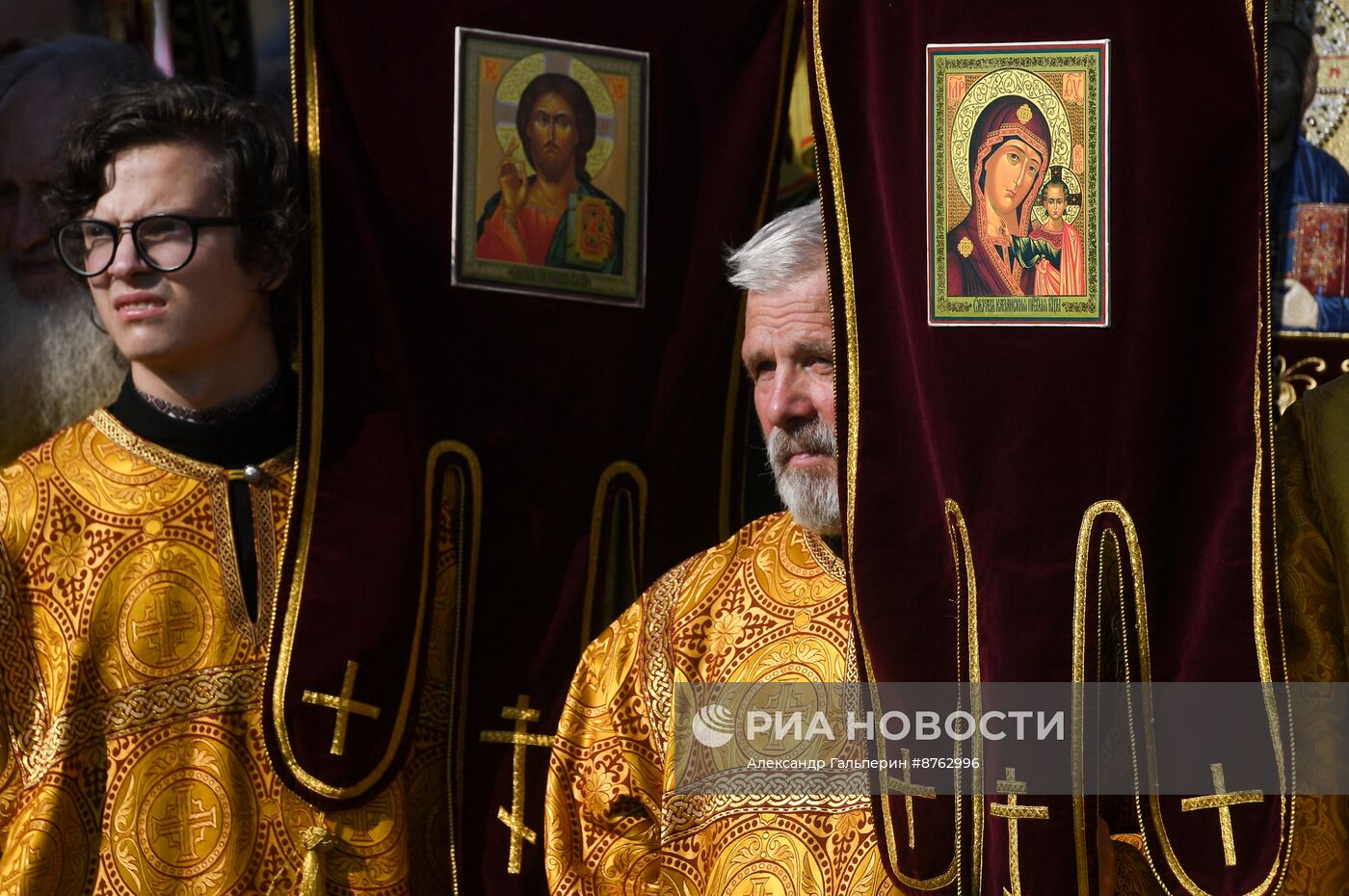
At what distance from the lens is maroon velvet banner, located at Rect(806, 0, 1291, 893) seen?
265 cm

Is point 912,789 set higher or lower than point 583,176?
lower

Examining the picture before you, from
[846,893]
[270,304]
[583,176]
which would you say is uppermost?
[583,176]

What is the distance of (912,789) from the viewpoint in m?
2.72

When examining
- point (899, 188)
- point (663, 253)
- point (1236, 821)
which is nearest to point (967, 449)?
point (899, 188)

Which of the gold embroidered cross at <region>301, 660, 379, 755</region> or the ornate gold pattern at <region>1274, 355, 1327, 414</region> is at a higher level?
the ornate gold pattern at <region>1274, 355, 1327, 414</region>

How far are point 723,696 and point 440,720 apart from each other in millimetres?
491

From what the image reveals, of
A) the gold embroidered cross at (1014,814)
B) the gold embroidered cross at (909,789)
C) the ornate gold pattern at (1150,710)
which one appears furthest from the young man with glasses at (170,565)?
the ornate gold pattern at (1150,710)

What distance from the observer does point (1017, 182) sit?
2.79m

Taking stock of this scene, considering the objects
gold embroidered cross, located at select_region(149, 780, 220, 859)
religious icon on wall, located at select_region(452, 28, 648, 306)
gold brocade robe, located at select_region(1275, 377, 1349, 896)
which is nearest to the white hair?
religious icon on wall, located at select_region(452, 28, 648, 306)

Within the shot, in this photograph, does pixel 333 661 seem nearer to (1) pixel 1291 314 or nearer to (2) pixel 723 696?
(2) pixel 723 696

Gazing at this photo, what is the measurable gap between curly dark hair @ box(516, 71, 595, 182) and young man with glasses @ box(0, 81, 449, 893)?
14.3 inches

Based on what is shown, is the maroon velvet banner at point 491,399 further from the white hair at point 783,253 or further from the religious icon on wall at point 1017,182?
the religious icon on wall at point 1017,182

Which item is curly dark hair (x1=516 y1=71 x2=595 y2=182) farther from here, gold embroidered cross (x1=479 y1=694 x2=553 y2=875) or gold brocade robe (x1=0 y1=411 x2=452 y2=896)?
gold embroidered cross (x1=479 y1=694 x2=553 y2=875)

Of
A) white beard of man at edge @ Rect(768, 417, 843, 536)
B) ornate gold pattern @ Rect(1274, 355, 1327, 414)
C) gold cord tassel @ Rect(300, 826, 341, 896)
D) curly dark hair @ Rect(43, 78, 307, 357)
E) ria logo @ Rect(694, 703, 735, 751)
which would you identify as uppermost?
curly dark hair @ Rect(43, 78, 307, 357)
